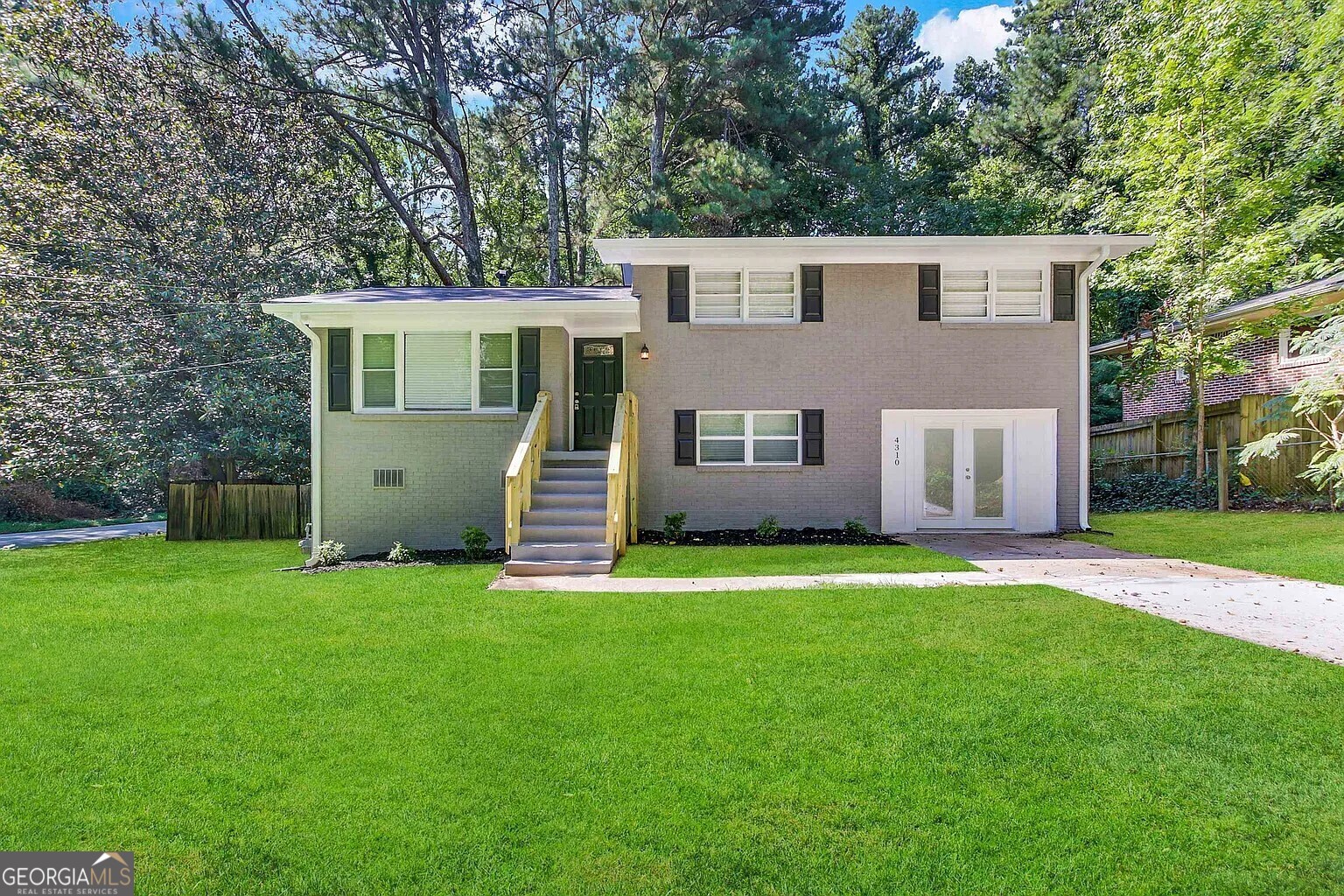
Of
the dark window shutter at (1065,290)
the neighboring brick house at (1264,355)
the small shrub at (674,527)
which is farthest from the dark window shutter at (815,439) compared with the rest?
the neighboring brick house at (1264,355)

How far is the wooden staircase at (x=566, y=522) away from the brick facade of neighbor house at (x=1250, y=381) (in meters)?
12.7

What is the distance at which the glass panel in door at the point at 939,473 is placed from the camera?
11.6 meters

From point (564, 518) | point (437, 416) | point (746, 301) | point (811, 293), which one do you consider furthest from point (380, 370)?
point (811, 293)

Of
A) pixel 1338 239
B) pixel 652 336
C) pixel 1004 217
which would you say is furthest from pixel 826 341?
pixel 1004 217

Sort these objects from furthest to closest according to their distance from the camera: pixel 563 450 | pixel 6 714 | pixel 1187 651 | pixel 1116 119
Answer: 1. pixel 1116 119
2. pixel 563 450
3. pixel 1187 651
4. pixel 6 714

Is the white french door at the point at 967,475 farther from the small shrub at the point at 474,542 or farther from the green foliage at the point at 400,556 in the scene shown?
the green foliage at the point at 400,556

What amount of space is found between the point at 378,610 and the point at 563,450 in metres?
5.07

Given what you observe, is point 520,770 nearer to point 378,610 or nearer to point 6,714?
point 6,714

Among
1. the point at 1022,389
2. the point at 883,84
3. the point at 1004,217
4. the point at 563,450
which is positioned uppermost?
the point at 883,84

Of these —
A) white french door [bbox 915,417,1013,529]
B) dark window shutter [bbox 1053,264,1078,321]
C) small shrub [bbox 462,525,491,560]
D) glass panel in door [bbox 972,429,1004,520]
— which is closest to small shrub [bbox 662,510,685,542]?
small shrub [bbox 462,525,491,560]

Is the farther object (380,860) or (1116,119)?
(1116,119)

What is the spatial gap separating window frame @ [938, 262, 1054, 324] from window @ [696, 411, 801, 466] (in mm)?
3069

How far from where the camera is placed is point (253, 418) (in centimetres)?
1509

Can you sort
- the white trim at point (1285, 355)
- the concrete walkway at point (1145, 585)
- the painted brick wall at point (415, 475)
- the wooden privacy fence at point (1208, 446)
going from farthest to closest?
the white trim at point (1285, 355) < the wooden privacy fence at point (1208, 446) < the painted brick wall at point (415, 475) < the concrete walkway at point (1145, 585)
